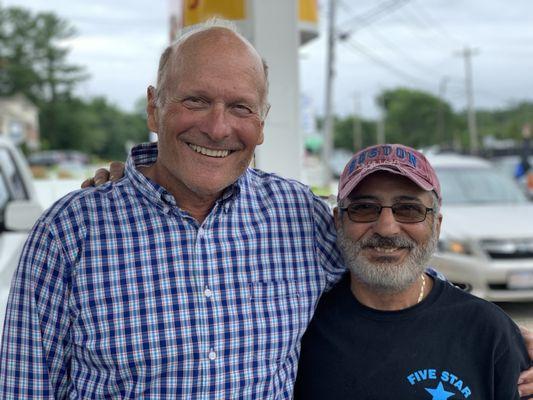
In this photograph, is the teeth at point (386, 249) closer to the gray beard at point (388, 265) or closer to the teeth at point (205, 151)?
the gray beard at point (388, 265)

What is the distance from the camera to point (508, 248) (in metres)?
7.02

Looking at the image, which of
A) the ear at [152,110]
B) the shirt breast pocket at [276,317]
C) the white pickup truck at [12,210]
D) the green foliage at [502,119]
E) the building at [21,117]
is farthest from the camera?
the green foliage at [502,119]

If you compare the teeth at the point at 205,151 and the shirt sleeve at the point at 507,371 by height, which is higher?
the teeth at the point at 205,151

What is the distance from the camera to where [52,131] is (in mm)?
87938

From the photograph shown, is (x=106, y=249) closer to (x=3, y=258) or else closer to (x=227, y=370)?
(x=227, y=370)

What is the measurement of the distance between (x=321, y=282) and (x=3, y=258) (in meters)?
2.53

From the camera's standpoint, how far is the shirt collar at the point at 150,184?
2.06m

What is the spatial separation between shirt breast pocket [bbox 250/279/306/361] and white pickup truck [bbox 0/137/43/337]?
1800mm

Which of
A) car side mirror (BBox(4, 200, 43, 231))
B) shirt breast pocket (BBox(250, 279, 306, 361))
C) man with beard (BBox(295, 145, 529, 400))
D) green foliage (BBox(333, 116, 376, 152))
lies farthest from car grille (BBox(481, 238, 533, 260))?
green foliage (BBox(333, 116, 376, 152))

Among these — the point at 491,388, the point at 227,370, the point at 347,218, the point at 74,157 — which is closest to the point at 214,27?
the point at 347,218

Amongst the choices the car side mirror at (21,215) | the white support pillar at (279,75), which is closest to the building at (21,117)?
the white support pillar at (279,75)

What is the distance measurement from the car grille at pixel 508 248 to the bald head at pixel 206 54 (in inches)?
213

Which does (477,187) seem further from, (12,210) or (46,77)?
(46,77)

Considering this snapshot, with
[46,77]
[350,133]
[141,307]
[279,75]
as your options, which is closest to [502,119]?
[350,133]
